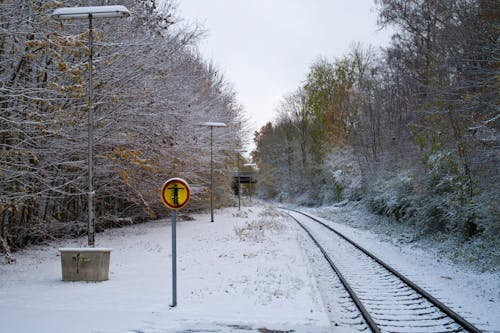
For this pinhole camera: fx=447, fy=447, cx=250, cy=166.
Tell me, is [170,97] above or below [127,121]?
above

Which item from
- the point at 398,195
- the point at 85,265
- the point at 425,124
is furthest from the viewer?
the point at 398,195

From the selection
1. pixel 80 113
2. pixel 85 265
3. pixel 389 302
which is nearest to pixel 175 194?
pixel 85 265

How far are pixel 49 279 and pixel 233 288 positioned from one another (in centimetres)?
459

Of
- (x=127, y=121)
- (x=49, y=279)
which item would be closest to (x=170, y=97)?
(x=127, y=121)

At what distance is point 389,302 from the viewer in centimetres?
857

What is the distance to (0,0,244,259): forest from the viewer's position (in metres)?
11.8

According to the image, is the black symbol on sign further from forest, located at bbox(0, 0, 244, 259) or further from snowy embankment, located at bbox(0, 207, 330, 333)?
forest, located at bbox(0, 0, 244, 259)

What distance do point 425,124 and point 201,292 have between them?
45.6ft

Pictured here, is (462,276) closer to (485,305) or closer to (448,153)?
(485,305)

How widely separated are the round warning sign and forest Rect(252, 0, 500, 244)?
7276 mm

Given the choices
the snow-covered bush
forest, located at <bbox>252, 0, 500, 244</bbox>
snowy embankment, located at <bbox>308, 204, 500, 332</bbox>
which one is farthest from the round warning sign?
the snow-covered bush

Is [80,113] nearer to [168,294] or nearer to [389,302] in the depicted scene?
[168,294]

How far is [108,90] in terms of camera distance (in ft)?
51.8

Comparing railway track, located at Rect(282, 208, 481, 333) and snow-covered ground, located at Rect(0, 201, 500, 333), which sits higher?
snow-covered ground, located at Rect(0, 201, 500, 333)
